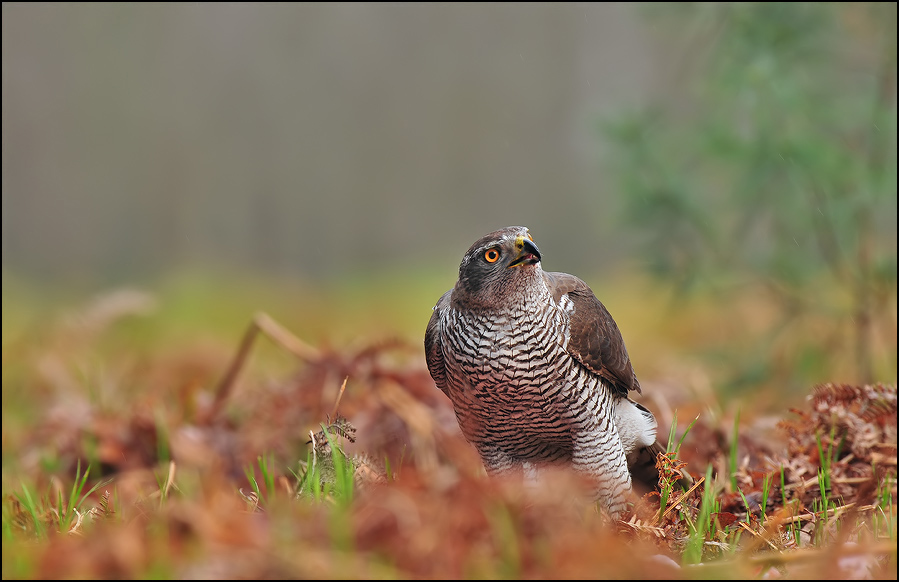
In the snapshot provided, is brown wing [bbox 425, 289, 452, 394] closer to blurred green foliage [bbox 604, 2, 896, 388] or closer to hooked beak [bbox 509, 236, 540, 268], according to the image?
hooked beak [bbox 509, 236, 540, 268]

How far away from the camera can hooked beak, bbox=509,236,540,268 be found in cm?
279

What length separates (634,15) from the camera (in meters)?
6.14

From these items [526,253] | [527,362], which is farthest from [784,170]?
[527,362]

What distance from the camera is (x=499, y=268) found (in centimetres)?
282

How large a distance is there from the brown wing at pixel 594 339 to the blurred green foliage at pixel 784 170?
2426 mm

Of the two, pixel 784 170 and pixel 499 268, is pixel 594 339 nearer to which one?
pixel 499 268

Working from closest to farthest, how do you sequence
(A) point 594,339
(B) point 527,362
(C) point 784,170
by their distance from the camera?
(B) point 527,362
(A) point 594,339
(C) point 784,170

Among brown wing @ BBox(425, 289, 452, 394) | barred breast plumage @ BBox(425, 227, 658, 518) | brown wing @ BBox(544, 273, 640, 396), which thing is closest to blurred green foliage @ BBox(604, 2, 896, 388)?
brown wing @ BBox(544, 273, 640, 396)

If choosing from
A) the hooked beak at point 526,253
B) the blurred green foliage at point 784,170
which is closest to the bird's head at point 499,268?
the hooked beak at point 526,253

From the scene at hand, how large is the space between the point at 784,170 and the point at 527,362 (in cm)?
303

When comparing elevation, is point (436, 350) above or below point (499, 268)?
below

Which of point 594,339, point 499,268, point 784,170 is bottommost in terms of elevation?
point 594,339

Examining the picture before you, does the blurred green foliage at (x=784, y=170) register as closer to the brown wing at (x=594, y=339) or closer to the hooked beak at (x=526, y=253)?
the brown wing at (x=594, y=339)

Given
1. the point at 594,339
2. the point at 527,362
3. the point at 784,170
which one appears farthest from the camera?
the point at 784,170
